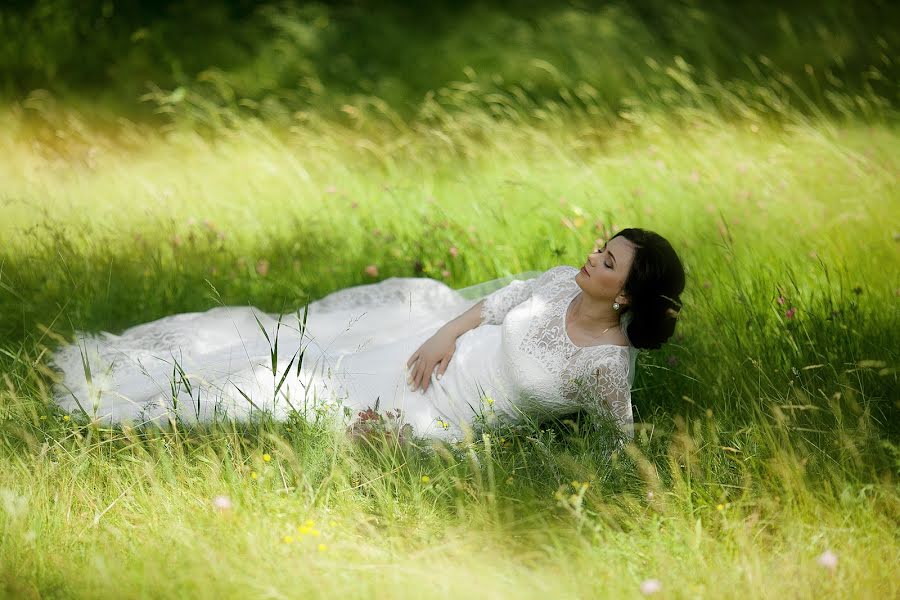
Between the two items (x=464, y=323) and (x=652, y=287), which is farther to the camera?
(x=464, y=323)

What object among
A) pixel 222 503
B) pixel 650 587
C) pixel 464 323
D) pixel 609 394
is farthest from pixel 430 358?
pixel 650 587

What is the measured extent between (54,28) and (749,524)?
10.1m

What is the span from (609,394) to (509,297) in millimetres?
673

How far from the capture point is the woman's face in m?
3.11

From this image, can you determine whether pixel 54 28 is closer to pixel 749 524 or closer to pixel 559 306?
pixel 559 306

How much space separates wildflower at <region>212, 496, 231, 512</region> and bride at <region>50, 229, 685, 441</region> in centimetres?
36

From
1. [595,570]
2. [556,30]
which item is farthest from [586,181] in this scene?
[556,30]

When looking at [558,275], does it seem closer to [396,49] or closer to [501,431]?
[501,431]

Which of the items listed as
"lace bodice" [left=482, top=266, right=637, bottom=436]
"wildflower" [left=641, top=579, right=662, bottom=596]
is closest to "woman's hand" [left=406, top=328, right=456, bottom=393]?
"lace bodice" [left=482, top=266, right=637, bottom=436]

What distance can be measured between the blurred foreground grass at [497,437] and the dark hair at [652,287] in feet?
1.19

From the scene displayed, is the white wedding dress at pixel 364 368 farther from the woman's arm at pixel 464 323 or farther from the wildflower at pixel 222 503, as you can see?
the wildflower at pixel 222 503

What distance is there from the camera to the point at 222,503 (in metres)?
2.40

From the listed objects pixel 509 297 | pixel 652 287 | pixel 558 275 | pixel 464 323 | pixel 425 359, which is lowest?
pixel 425 359

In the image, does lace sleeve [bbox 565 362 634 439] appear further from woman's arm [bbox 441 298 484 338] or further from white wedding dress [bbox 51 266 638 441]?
woman's arm [bbox 441 298 484 338]
